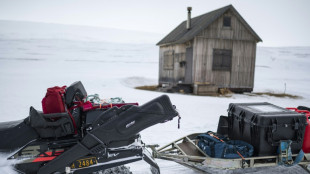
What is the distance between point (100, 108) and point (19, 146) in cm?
110

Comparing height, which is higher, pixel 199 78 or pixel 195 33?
pixel 195 33

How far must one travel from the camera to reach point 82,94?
138 inches

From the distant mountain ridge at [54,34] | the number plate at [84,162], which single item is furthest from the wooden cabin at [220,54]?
the distant mountain ridge at [54,34]

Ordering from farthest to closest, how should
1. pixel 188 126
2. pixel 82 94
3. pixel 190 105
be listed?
pixel 190 105 < pixel 188 126 < pixel 82 94

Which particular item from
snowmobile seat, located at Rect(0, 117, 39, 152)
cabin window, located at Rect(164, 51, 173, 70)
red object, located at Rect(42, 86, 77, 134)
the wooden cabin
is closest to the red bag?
red object, located at Rect(42, 86, 77, 134)

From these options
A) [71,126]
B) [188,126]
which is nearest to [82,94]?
[71,126]

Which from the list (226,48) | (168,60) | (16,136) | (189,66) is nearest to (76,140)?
(16,136)

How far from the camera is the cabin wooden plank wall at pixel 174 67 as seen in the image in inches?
627

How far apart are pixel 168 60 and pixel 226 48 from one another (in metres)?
4.95

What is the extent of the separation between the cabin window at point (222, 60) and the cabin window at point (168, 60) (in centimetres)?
381

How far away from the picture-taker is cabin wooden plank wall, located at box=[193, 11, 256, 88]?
47.0 feet

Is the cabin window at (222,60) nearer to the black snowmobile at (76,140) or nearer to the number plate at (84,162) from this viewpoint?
the black snowmobile at (76,140)

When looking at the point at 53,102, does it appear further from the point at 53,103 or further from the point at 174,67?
the point at 174,67

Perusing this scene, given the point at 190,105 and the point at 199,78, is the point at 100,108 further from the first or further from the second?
the point at 199,78
